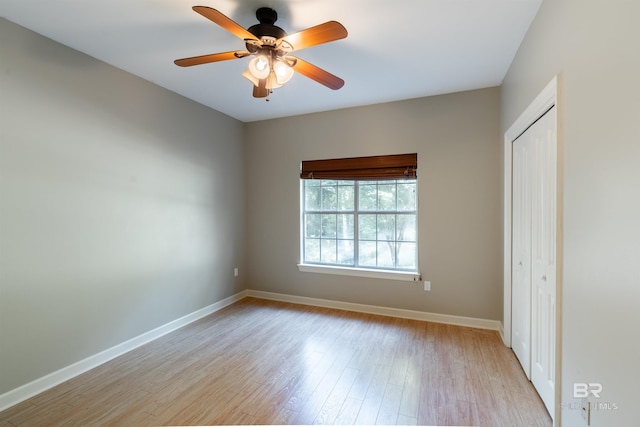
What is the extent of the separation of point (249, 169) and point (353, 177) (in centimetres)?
165

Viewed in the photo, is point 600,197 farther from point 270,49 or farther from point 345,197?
point 345,197

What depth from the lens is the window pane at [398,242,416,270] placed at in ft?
11.3

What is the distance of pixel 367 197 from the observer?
367 centimetres

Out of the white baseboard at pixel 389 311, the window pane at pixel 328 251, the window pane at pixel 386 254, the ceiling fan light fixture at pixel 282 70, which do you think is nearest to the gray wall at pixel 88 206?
the white baseboard at pixel 389 311

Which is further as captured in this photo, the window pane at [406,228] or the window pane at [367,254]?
the window pane at [367,254]

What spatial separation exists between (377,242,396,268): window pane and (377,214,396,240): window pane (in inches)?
3.6

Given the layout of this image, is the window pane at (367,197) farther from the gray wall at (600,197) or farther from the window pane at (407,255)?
the gray wall at (600,197)

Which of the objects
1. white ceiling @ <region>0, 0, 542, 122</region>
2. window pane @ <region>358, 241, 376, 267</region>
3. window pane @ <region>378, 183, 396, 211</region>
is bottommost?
window pane @ <region>358, 241, 376, 267</region>

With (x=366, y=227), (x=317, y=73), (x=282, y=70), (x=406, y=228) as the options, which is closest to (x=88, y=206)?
(x=282, y=70)

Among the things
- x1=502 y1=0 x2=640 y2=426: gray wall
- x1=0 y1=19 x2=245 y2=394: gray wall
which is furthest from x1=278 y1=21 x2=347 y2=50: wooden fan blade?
x1=0 y1=19 x2=245 y2=394: gray wall

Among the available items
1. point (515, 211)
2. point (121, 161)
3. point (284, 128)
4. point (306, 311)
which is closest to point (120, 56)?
point (121, 161)

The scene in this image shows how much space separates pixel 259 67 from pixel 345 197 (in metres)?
2.27

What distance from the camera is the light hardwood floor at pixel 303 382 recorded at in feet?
5.91

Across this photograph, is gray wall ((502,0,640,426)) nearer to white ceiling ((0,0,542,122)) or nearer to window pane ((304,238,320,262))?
white ceiling ((0,0,542,122))
